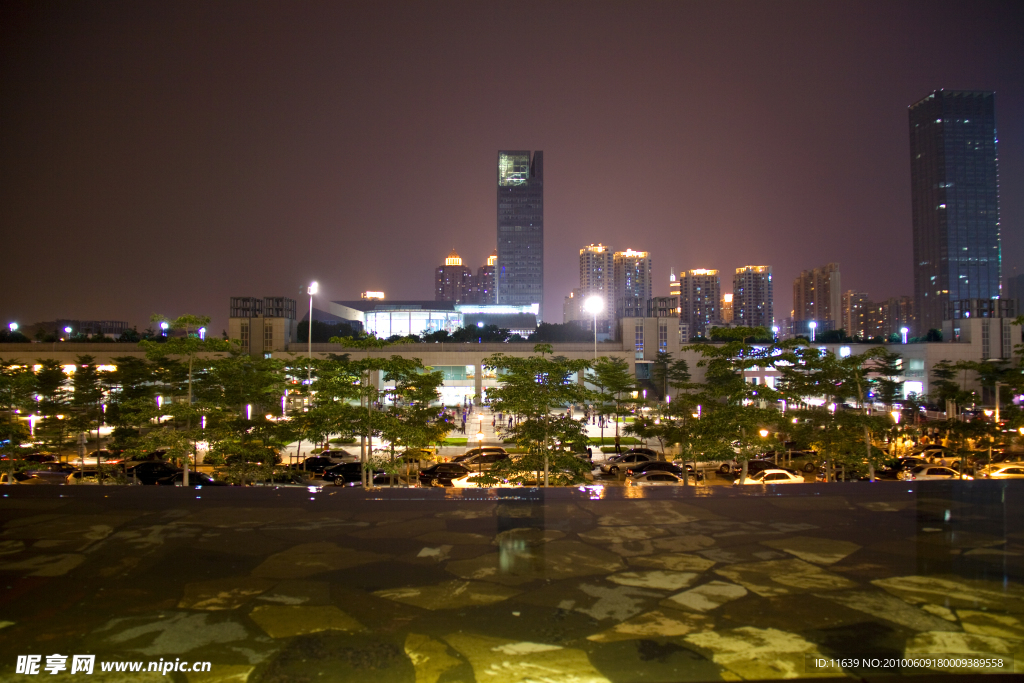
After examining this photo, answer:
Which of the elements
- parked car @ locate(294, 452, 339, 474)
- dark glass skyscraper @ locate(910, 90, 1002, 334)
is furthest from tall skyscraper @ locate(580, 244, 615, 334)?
parked car @ locate(294, 452, 339, 474)

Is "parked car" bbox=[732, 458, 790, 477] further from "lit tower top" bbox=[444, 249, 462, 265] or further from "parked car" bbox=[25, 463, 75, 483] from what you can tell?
"lit tower top" bbox=[444, 249, 462, 265]

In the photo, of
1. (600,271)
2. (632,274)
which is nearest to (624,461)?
(632,274)

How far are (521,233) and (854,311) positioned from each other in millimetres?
91198

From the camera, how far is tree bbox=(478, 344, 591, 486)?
8570 mm

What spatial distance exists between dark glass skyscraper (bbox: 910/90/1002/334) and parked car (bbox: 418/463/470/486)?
5319 inches

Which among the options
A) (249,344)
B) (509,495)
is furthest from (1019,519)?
(249,344)

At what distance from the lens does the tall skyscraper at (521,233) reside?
118 meters

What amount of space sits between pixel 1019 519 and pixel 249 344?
139ft

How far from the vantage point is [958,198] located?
11744 cm

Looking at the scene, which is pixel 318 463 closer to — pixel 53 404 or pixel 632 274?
pixel 53 404

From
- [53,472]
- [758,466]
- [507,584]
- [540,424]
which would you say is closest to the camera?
[507,584]

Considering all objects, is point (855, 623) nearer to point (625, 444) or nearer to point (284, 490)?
point (284, 490)

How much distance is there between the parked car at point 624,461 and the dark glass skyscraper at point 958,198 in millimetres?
130203

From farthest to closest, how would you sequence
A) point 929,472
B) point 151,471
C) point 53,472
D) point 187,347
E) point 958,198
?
point 958,198 → point 53,472 → point 151,471 → point 929,472 → point 187,347
